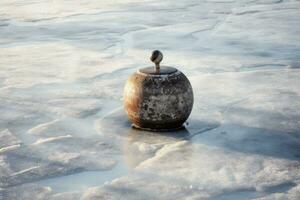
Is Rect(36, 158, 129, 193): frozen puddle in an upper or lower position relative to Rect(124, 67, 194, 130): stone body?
lower

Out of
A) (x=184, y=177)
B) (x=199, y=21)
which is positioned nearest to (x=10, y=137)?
(x=184, y=177)

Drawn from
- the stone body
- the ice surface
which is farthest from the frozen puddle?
the stone body

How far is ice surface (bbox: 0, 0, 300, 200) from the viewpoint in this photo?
3961 millimetres

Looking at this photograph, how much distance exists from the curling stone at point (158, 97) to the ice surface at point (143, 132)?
0.13 meters

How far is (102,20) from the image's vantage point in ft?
41.5

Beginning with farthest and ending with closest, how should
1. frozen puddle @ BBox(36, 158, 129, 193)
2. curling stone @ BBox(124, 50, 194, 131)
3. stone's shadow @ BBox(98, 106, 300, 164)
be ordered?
curling stone @ BBox(124, 50, 194, 131) → stone's shadow @ BBox(98, 106, 300, 164) → frozen puddle @ BBox(36, 158, 129, 193)

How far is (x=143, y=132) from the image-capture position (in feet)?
16.5

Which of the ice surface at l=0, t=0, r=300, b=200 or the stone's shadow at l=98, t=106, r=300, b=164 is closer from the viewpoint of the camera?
the ice surface at l=0, t=0, r=300, b=200

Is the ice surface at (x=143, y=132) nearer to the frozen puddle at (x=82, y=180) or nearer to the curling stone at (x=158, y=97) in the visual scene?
the frozen puddle at (x=82, y=180)

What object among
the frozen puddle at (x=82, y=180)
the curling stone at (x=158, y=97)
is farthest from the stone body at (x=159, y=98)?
the frozen puddle at (x=82, y=180)

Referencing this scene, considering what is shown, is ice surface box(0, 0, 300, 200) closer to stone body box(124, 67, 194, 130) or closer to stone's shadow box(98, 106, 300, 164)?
stone's shadow box(98, 106, 300, 164)

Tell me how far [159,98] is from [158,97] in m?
0.01

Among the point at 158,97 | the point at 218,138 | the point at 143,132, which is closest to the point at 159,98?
the point at 158,97

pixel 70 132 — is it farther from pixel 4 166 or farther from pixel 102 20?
pixel 102 20
